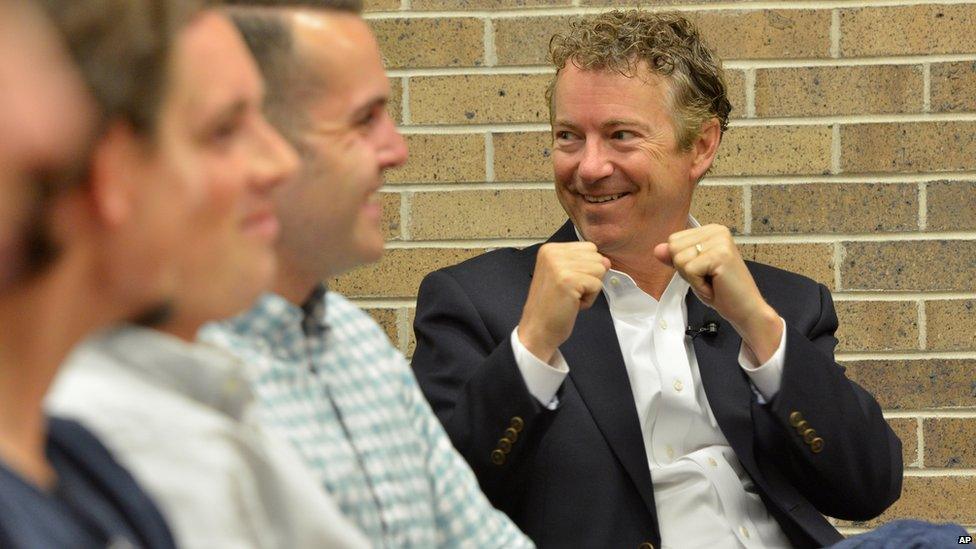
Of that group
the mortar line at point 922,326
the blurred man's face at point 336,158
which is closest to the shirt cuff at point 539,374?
the blurred man's face at point 336,158

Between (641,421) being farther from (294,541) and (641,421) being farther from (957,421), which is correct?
(294,541)

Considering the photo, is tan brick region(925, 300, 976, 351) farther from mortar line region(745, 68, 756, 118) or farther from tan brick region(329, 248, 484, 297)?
tan brick region(329, 248, 484, 297)

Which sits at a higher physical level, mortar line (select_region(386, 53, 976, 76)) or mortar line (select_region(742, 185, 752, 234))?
mortar line (select_region(386, 53, 976, 76))

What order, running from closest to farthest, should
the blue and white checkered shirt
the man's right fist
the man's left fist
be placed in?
the blue and white checkered shirt
the man's right fist
the man's left fist

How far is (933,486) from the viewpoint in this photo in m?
2.96

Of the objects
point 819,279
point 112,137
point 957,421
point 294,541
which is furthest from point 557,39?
point 112,137

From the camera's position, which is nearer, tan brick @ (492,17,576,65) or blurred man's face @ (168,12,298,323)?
blurred man's face @ (168,12,298,323)

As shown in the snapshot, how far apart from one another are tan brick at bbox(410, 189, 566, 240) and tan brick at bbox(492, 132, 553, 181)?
1.4 inches

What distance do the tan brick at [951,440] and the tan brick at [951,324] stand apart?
16 cm

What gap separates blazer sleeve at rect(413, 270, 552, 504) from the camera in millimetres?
2217

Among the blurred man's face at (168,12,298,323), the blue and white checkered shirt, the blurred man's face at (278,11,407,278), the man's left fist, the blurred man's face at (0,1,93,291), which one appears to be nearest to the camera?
the blurred man's face at (0,1,93,291)

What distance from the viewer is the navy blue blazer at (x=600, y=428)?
226 cm

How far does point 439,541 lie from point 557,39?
1529 millimetres

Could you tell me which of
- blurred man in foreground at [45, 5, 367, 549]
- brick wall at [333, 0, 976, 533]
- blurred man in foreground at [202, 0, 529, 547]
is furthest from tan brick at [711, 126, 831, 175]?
blurred man in foreground at [45, 5, 367, 549]
